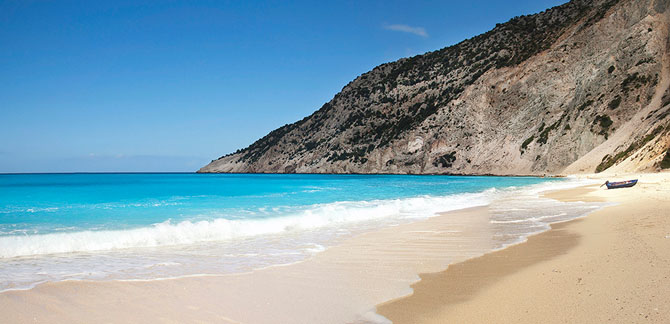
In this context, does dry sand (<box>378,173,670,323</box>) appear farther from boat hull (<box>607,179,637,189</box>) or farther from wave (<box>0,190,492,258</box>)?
boat hull (<box>607,179,637,189</box>)

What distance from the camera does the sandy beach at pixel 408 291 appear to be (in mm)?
4156

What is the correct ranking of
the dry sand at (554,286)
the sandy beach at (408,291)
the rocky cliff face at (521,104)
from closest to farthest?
the dry sand at (554,286), the sandy beach at (408,291), the rocky cliff face at (521,104)

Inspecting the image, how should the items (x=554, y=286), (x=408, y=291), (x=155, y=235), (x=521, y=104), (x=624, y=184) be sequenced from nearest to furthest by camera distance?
(x=554, y=286)
(x=408, y=291)
(x=155, y=235)
(x=624, y=184)
(x=521, y=104)

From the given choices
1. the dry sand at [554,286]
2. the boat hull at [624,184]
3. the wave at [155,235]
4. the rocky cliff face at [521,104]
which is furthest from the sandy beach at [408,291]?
the rocky cliff face at [521,104]

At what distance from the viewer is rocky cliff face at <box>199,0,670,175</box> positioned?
179 ft

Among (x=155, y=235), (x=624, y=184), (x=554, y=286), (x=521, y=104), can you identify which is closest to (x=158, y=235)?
(x=155, y=235)

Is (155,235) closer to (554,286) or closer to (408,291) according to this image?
(408,291)

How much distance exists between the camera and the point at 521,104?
71.9m

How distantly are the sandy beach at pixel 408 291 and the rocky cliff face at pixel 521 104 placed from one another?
116 feet

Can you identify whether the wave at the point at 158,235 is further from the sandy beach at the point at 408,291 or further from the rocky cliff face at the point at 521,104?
the rocky cliff face at the point at 521,104

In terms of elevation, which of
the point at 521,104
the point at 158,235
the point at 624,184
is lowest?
the point at 624,184

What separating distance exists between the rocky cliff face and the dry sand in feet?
112

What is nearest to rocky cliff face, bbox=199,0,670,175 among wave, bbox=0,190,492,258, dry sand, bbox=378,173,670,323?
wave, bbox=0,190,492,258

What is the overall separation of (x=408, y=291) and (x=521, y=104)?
74.5m
